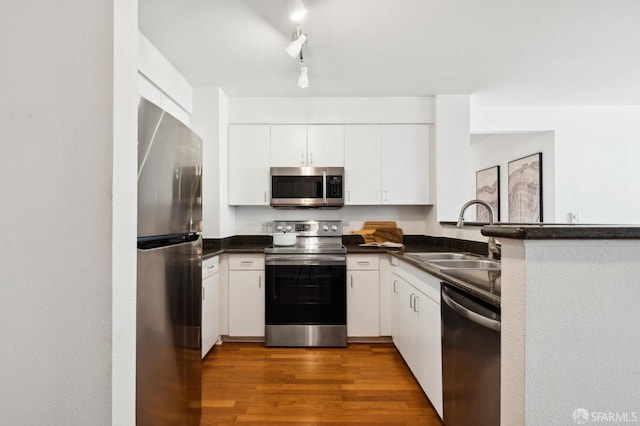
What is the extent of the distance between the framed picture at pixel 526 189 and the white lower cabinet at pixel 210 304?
12.0 feet

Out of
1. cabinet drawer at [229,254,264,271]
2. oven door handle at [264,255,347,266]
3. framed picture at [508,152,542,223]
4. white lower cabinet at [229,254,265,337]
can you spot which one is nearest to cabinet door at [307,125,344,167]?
oven door handle at [264,255,347,266]

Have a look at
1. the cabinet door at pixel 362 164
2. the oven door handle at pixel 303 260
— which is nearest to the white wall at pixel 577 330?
the oven door handle at pixel 303 260

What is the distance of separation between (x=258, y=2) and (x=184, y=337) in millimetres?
1797

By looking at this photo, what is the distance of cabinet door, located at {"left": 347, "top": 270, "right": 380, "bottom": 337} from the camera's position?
299 cm

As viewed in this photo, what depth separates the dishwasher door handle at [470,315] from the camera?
3.76 ft

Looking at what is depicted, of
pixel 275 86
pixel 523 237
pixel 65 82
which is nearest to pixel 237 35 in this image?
pixel 275 86

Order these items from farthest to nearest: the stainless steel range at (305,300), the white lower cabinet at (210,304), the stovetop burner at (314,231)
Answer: the stovetop burner at (314,231)
the stainless steel range at (305,300)
the white lower cabinet at (210,304)

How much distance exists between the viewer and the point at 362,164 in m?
3.36

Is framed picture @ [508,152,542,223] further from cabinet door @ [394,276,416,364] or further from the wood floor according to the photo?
the wood floor

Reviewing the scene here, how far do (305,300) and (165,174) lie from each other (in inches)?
78.3

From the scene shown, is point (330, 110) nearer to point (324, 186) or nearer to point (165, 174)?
point (324, 186)

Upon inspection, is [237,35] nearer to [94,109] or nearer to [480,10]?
[480,10]

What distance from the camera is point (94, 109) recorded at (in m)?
0.78

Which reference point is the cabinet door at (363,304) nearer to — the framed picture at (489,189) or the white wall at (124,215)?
the white wall at (124,215)
